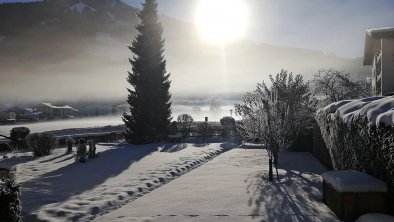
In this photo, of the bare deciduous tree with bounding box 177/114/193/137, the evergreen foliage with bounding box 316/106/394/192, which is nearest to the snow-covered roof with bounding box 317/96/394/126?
the evergreen foliage with bounding box 316/106/394/192

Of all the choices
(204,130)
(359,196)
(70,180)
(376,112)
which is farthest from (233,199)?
(204,130)

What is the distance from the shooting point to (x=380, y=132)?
8.28 meters

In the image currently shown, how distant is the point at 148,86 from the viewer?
106 ft

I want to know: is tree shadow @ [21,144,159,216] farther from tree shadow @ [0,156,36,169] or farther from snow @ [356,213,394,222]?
snow @ [356,213,394,222]

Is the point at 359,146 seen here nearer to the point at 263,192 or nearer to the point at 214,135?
the point at 263,192

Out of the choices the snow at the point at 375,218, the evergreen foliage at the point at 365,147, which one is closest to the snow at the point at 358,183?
the evergreen foliage at the point at 365,147

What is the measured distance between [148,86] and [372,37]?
1760 centimetres

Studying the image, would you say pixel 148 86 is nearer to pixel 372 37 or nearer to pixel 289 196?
pixel 372 37

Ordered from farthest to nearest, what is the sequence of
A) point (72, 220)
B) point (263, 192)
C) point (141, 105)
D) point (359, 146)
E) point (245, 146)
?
point (141, 105)
point (245, 146)
point (263, 192)
point (359, 146)
point (72, 220)

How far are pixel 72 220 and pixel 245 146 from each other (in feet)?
61.1

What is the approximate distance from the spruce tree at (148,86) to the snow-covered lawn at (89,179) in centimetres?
778

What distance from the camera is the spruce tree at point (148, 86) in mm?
31891

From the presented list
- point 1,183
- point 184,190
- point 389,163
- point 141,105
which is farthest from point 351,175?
point 141,105

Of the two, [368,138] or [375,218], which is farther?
[368,138]
